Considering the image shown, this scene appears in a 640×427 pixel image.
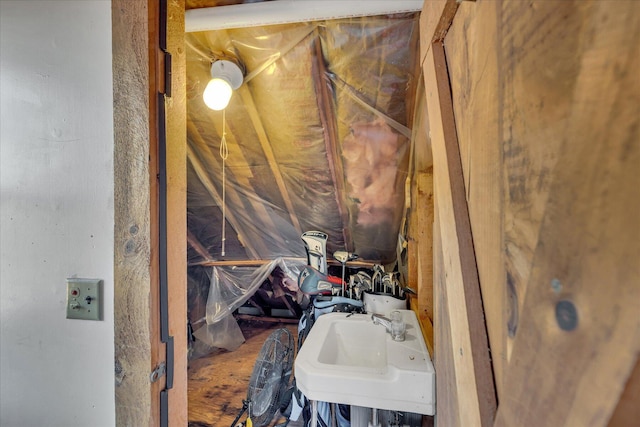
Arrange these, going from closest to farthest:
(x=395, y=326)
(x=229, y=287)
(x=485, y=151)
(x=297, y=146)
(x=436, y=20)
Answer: (x=485, y=151) → (x=436, y=20) → (x=395, y=326) → (x=297, y=146) → (x=229, y=287)

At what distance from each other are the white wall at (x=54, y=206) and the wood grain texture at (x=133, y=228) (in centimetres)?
4

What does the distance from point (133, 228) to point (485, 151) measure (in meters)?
0.73

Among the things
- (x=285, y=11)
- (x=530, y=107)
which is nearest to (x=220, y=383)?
(x=285, y=11)

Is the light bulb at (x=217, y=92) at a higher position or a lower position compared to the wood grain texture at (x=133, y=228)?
higher

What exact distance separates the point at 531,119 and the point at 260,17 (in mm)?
1020

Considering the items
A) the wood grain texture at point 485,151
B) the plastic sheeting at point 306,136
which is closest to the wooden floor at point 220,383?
the plastic sheeting at point 306,136

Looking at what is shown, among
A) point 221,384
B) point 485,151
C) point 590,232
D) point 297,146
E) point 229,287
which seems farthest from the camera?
point 229,287

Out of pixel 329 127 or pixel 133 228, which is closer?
pixel 133 228

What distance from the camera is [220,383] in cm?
230

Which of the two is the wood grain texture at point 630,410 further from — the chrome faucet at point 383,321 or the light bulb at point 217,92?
the light bulb at point 217,92

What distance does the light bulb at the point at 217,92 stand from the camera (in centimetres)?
135

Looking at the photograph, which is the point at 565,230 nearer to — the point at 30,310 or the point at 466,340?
the point at 466,340

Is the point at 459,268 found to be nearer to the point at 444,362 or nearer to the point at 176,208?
the point at 444,362

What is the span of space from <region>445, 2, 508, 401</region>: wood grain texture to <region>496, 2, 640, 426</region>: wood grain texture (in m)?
0.09
